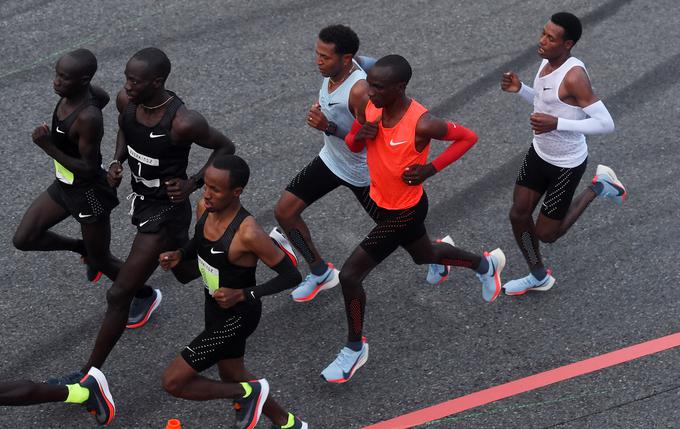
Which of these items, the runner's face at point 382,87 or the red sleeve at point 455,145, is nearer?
the runner's face at point 382,87

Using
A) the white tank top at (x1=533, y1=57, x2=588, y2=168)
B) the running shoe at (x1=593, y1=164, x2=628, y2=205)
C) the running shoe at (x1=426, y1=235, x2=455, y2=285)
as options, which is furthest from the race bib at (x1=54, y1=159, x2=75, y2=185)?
the running shoe at (x1=593, y1=164, x2=628, y2=205)

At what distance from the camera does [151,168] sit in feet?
22.8

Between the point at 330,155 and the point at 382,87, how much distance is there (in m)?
1.12

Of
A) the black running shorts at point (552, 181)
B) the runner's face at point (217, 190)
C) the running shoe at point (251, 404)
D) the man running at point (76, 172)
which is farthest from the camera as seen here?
the black running shorts at point (552, 181)

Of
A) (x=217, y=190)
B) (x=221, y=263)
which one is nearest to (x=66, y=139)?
(x=217, y=190)

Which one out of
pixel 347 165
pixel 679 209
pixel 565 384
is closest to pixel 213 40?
pixel 347 165

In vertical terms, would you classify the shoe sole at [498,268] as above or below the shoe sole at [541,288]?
above

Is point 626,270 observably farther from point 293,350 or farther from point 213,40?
point 213,40

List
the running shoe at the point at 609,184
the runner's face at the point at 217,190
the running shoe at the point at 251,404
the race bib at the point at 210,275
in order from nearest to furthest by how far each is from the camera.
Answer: the runner's face at the point at 217,190 → the race bib at the point at 210,275 → the running shoe at the point at 251,404 → the running shoe at the point at 609,184

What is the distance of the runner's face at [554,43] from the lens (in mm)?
7316

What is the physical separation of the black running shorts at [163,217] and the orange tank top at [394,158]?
1285 millimetres

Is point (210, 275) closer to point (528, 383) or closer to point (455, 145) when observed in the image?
point (455, 145)

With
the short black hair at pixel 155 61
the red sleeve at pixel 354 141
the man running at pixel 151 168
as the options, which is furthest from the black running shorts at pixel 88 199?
the red sleeve at pixel 354 141

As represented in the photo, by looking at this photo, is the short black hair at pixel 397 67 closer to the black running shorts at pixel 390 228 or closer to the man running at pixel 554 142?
the black running shorts at pixel 390 228
